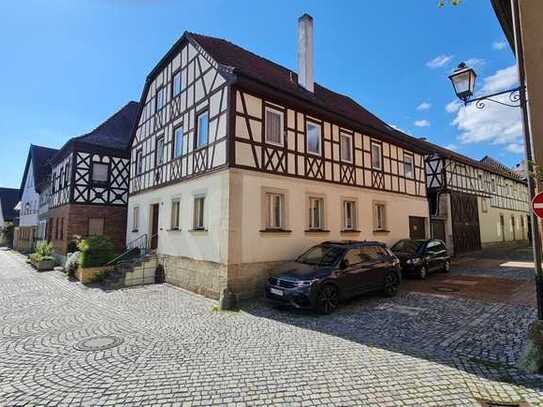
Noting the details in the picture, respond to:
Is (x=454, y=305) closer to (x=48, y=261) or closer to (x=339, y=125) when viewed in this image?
(x=339, y=125)

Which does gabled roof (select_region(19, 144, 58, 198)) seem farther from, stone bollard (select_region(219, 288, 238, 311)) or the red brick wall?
stone bollard (select_region(219, 288, 238, 311))

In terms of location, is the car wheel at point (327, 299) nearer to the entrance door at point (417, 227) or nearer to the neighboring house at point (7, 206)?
the entrance door at point (417, 227)

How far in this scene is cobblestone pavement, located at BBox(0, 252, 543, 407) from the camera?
13.0ft

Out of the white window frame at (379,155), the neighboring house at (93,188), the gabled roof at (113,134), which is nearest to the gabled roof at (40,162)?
the gabled roof at (113,134)

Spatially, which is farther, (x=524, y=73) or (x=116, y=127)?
(x=116, y=127)

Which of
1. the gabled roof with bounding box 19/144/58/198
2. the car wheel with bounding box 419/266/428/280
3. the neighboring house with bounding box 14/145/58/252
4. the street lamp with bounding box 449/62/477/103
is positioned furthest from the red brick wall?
the street lamp with bounding box 449/62/477/103

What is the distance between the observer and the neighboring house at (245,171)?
9.91 meters

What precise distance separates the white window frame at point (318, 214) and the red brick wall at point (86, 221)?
39.2 feet

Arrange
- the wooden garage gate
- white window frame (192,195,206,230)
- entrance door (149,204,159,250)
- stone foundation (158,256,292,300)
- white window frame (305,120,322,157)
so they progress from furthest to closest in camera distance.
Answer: the wooden garage gate → entrance door (149,204,159,250) → white window frame (305,120,322,157) → white window frame (192,195,206,230) → stone foundation (158,256,292,300)

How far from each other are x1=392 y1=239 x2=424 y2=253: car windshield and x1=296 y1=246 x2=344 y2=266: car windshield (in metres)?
5.58

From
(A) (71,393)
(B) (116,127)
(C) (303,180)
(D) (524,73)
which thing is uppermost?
(B) (116,127)

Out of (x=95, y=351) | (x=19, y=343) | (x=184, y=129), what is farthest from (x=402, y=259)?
(x=19, y=343)

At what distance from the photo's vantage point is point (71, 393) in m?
4.05

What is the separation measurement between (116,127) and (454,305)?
20605 mm
